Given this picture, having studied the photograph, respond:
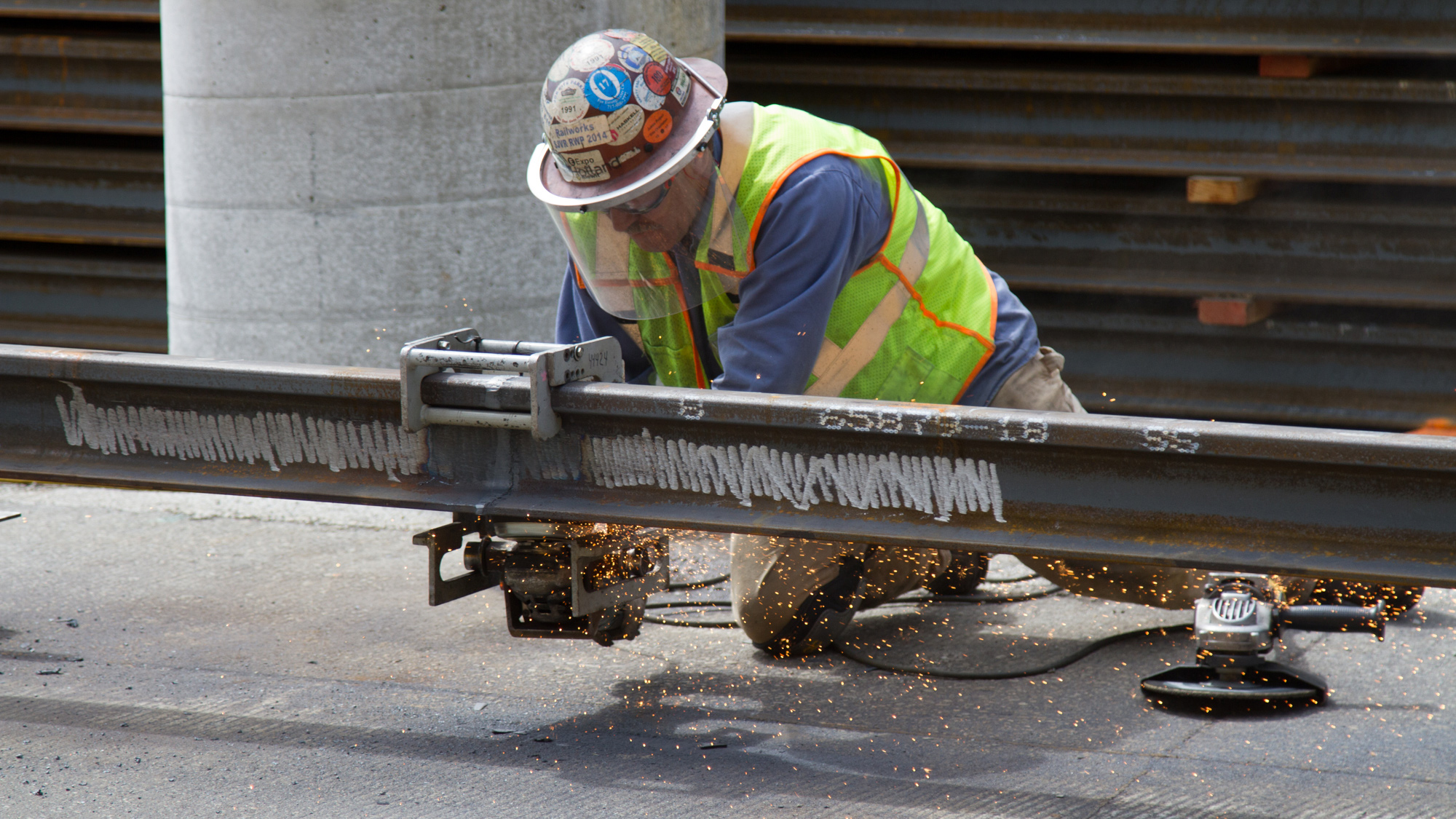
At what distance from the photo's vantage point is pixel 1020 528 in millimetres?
2477

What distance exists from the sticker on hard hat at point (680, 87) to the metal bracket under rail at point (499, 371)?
561mm

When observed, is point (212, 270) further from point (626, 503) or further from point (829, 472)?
point (829, 472)

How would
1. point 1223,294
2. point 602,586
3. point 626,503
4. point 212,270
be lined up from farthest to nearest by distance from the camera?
point 1223,294 → point 212,270 → point 602,586 → point 626,503

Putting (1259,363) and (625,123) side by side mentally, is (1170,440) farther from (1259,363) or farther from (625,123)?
(1259,363)

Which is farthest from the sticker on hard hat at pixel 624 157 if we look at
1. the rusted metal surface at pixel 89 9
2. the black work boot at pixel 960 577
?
the rusted metal surface at pixel 89 9

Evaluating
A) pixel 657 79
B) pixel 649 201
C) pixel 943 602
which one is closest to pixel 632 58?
pixel 657 79

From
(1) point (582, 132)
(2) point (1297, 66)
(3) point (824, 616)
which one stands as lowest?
(3) point (824, 616)

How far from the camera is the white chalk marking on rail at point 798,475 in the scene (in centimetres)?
250

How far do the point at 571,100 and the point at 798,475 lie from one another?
89 centimetres

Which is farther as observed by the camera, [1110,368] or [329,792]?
[1110,368]

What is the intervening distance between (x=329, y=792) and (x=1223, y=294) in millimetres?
4203

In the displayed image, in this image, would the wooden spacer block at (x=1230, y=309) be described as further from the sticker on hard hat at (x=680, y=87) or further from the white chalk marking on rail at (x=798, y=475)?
the white chalk marking on rail at (x=798, y=475)

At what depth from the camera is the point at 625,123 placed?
2.86 metres

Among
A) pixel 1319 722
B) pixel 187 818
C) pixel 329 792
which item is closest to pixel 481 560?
pixel 329 792
